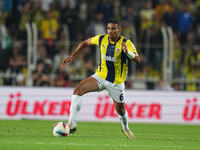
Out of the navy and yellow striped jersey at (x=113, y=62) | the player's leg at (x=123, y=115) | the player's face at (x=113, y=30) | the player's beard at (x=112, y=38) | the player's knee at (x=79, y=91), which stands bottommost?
the player's leg at (x=123, y=115)

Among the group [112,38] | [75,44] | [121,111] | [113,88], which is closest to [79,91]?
[113,88]

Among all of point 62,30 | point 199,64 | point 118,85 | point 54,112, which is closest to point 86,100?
point 54,112

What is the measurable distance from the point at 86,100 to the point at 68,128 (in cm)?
750

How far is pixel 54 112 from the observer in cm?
1694

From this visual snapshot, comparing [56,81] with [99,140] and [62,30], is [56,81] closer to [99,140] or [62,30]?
[62,30]

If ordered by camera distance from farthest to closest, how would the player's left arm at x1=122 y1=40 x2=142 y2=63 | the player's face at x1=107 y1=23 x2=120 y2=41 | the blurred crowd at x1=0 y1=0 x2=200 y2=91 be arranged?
the blurred crowd at x1=0 y1=0 x2=200 y2=91, the player's face at x1=107 y1=23 x2=120 y2=41, the player's left arm at x1=122 y1=40 x2=142 y2=63

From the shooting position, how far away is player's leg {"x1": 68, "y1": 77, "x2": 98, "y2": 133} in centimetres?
985

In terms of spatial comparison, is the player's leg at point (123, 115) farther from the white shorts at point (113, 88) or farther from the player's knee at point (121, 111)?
the white shorts at point (113, 88)

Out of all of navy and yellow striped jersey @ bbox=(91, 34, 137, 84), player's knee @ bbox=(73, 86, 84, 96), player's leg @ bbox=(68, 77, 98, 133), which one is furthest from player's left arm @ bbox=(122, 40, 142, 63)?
player's knee @ bbox=(73, 86, 84, 96)

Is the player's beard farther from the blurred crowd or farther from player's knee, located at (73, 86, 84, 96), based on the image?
the blurred crowd

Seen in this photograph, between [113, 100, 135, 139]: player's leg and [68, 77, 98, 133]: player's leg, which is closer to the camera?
[68, 77, 98, 133]: player's leg

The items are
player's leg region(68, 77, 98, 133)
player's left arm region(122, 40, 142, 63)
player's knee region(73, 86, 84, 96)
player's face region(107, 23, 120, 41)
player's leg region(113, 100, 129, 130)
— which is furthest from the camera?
player's leg region(113, 100, 129, 130)

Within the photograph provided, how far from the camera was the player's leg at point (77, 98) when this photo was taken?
32.3 feet

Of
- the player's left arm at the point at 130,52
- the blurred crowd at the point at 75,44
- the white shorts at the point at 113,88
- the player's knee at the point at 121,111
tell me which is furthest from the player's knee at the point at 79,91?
the blurred crowd at the point at 75,44
